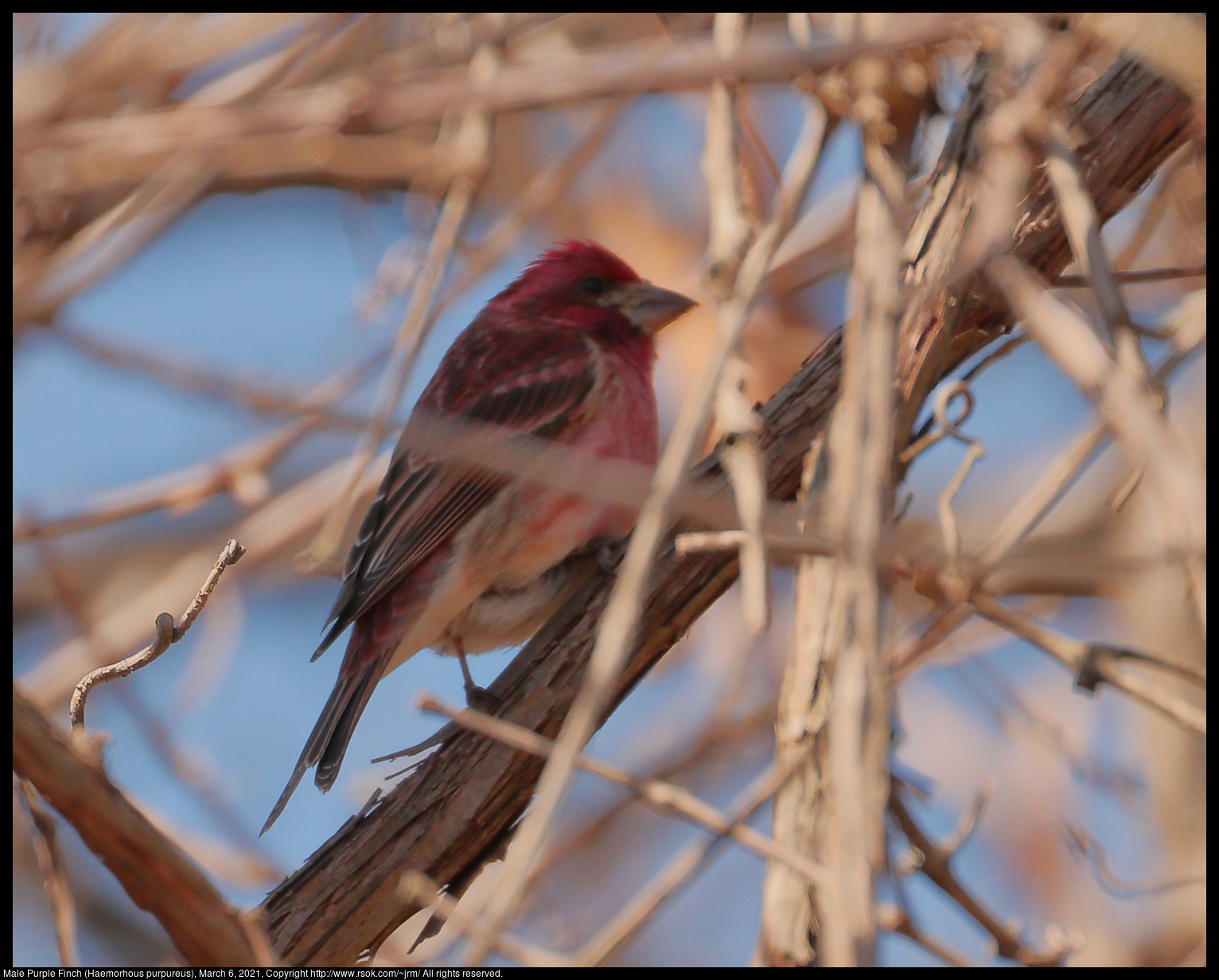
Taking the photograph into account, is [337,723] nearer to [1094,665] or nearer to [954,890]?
[954,890]

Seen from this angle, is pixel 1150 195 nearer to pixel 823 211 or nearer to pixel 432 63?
pixel 823 211

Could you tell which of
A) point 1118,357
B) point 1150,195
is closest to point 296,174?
point 1150,195

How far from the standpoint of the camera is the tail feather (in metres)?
4.13

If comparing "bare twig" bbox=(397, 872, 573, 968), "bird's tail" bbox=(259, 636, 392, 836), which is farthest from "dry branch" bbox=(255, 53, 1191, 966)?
"bare twig" bbox=(397, 872, 573, 968)

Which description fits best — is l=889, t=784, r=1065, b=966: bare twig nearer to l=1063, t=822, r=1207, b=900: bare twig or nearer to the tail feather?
l=1063, t=822, r=1207, b=900: bare twig

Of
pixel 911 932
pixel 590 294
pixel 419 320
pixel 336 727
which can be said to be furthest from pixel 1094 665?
pixel 590 294

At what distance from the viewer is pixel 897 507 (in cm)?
321

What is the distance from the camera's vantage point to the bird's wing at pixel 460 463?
4664 millimetres

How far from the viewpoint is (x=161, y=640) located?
2.55 metres

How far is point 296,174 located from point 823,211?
11.6 ft

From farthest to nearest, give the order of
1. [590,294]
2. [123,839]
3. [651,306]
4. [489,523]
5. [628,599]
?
[590,294], [651,306], [489,523], [123,839], [628,599]

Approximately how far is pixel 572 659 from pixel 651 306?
2.19 meters

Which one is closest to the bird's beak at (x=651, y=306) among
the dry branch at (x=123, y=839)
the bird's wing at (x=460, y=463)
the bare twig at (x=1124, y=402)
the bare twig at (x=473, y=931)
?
the bird's wing at (x=460, y=463)

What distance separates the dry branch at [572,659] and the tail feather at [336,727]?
1.86ft
